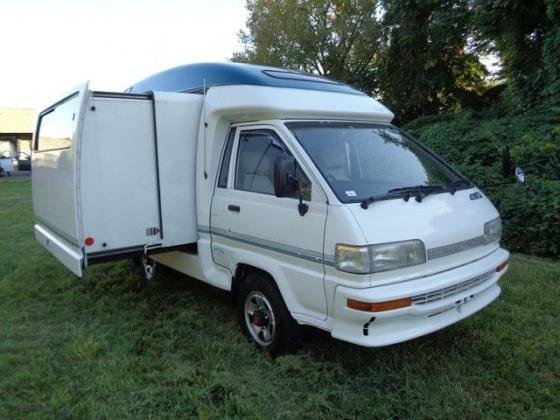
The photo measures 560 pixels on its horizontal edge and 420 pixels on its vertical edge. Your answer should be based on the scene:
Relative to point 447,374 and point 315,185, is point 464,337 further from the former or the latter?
point 315,185

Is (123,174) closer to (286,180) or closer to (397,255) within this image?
(286,180)

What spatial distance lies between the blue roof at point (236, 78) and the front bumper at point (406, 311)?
6.60 ft

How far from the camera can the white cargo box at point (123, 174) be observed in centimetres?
434

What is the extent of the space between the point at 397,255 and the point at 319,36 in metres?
25.3

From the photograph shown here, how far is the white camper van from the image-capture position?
11.1ft

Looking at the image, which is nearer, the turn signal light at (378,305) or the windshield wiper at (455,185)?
the turn signal light at (378,305)

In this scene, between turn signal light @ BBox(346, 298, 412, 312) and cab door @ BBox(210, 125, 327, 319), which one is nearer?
turn signal light @ BBox(346, 298, 412, 312)

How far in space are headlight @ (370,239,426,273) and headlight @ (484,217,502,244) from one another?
912mm

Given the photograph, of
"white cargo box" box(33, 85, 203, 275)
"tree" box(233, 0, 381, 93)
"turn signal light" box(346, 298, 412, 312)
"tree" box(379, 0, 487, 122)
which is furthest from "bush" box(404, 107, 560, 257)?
"tree" box(233, 0, 381, 93)

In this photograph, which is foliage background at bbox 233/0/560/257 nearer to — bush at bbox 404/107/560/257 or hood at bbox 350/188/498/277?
bush at bbox 404/107/560/257

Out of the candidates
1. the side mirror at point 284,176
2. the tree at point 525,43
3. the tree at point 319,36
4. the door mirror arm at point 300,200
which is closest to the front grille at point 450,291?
the door mirror arm at point 300,200

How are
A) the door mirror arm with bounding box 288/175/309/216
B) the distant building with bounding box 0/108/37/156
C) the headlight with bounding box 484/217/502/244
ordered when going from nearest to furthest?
the door mirror arm with bounding box 288/175/309/216 → the headlight with bounding box 484/217/502/244 → the distant building with bounding box 0/108/37/156

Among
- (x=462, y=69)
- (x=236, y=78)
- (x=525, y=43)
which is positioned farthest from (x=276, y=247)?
(x=462, y=69)

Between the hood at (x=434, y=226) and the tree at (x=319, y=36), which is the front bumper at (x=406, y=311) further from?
the tree at (x=319, y=36)
